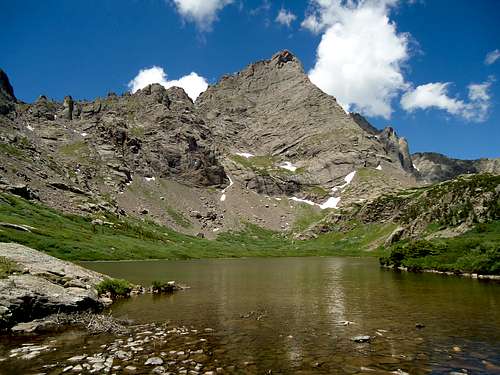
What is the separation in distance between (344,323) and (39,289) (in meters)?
23.6

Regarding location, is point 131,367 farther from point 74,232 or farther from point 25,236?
point 74,232

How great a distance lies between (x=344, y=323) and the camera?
30.5 m

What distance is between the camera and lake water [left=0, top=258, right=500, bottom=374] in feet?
65.5

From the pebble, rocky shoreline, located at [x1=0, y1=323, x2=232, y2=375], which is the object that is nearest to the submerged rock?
rocky shoreline, located at [x1=0, y1=323, x2=232, y2=375]

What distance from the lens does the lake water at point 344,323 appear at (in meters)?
20.5

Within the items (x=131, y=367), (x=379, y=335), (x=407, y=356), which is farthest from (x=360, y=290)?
A: (x=131, y=367)

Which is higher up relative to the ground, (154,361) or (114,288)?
(114,288)

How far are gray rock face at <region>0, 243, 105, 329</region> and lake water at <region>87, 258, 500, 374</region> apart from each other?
4144mm

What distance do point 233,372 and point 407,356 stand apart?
959 cm

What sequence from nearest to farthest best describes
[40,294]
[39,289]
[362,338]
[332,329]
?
1. [362,338]
2. [332,329]
3. [40,294]
4. [39,289]

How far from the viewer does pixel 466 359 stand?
808 inches

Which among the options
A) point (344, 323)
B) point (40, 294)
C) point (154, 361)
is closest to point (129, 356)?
point (154, 361)

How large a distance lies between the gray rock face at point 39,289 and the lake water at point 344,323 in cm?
414

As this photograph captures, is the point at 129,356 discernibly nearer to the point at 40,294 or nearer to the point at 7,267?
the point at 40,294
